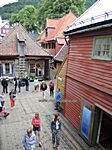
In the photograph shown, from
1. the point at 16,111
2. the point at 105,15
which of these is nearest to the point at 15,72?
the point at 16,111

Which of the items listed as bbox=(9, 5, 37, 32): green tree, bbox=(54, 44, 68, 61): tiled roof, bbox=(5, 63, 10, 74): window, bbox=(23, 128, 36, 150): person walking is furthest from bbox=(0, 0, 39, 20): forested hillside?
bbox=(23, 128, 36, 150): person walking

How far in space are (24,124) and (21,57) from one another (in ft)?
48.1

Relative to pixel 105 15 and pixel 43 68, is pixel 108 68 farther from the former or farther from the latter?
pixel 43 68

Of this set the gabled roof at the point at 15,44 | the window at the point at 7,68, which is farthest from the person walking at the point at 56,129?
the gabled roof at the point at 15,44

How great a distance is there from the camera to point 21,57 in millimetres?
26828

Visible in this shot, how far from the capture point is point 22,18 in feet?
187

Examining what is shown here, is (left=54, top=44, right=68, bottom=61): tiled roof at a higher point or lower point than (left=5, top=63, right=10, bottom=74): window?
higher

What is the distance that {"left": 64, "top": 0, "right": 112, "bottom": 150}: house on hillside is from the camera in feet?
30.5

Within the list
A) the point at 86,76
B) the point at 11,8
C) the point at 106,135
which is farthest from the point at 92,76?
the point at 11,8

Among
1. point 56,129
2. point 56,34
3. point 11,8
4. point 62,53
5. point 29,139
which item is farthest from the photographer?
point 11,8

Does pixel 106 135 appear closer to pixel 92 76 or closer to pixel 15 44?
pixel 92 76

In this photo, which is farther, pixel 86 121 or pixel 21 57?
pixel 21 57

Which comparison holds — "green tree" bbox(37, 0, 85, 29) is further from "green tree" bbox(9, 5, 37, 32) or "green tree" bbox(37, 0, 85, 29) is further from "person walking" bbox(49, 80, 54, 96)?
"person walking" bbox(49, 80, 54, 96)

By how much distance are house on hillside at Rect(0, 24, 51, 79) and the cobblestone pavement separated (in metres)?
7.42
